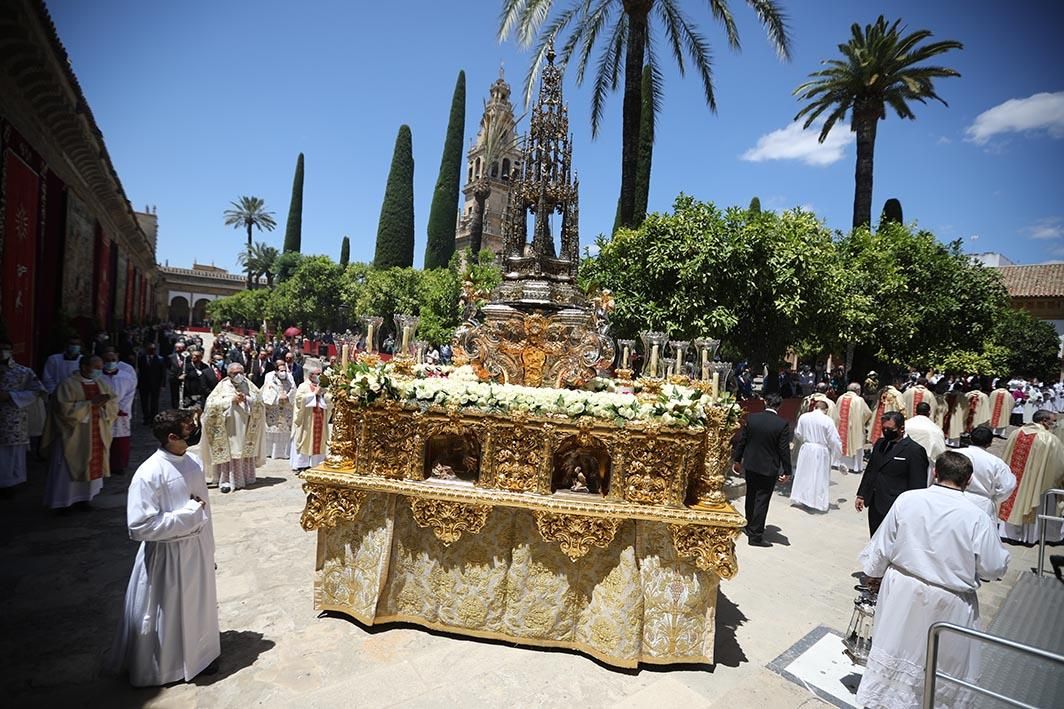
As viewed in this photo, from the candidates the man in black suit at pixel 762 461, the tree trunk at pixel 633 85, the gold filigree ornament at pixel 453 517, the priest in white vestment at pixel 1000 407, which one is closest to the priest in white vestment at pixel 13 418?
the gold filigree ornament at pixel 453 517

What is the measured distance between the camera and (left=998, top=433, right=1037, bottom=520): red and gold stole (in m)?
8.51

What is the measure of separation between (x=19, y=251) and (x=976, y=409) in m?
27.1

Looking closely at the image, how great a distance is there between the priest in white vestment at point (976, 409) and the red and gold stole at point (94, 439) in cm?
2378

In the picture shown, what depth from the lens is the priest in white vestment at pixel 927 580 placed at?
368cm

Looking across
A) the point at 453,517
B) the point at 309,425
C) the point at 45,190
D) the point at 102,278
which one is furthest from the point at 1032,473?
the point at 102,278

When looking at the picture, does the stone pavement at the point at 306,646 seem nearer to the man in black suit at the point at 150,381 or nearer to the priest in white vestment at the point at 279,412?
the priest in white vestment at the point at 279,412

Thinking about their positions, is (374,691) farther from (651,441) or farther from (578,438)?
(651,441)

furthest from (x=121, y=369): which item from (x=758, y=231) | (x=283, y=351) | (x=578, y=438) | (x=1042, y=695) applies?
(x=283, y=351)

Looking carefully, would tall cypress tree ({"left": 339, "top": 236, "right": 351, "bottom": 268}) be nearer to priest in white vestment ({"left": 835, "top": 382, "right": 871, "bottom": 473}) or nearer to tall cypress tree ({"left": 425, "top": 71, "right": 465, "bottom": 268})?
tall cypress tree ({"left": 425, "top": 71, "right": 465, "bottom": 268})

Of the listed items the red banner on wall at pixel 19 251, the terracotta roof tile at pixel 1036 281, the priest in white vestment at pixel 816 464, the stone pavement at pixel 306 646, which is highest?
the terracotta roof tile at pixel 1036 281

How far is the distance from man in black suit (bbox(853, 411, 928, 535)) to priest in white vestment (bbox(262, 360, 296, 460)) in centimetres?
980

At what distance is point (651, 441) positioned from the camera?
4438 millimetres

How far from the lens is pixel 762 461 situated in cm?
733

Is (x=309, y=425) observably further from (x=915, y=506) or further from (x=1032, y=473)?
(x=1032, y=473)
